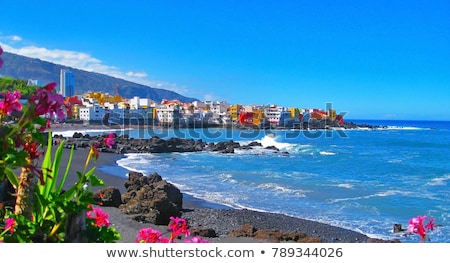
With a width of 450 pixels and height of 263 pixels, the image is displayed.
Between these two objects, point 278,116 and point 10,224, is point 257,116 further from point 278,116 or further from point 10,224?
point 10,224

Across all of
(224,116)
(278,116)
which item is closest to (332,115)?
(278,116)

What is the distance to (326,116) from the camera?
204 ft

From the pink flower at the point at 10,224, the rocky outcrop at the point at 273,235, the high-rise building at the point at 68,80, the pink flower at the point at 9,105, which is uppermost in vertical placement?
the high-rise building at the point at 68,80

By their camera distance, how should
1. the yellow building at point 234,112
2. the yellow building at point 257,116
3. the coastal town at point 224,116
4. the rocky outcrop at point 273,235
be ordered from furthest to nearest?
the yellow building at point 234,112
the yellow building at point 257,116
the coastal town at point 224,116
the rocky outcrop at point 273,235

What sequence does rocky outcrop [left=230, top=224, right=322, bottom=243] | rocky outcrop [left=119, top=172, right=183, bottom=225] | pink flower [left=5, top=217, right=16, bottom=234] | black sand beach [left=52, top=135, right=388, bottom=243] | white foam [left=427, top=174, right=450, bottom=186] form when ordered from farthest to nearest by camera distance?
white foam [left=427, top=174, right=450, bottom=186]
rocky outcrop [left=119, top=172, right=183, bottom=225]
black sand beach [left=52, top=135, right=388, bottom=243]
rocky outcrop [left=230, top=224, right=322, bottom=243]
pink flower [left=5, top=217, right=16, bottom=234]

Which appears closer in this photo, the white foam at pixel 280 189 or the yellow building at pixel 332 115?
the white foam at pixel 280 189

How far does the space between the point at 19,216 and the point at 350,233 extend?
6400mm

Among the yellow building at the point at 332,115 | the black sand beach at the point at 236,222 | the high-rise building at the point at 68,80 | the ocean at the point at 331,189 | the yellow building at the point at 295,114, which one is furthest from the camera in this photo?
the yellow building at the point at 295,114

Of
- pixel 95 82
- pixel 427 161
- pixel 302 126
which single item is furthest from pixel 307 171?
pixel 302 126

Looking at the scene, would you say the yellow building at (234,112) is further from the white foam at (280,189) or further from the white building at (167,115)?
the white foam at (280,189)

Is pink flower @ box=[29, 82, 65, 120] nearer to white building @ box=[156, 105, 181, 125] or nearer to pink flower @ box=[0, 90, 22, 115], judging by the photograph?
pink flower @ box=[0, 90, 22, 115]

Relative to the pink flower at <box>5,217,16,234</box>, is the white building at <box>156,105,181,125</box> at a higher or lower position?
higher

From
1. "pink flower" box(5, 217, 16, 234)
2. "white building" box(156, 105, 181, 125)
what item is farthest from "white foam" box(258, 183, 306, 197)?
"white building" box(156, 105, 181, 125)

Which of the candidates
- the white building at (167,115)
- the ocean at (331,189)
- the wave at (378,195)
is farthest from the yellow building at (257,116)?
the wave at (378,195)
